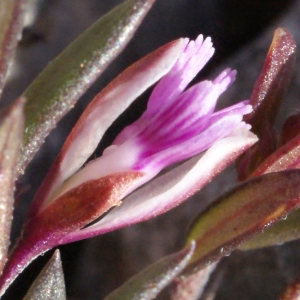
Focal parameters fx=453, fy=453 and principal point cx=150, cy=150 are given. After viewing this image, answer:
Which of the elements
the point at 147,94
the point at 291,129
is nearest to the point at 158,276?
the point at 291,129

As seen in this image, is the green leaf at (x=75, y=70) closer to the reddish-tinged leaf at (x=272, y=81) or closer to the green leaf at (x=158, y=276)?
the green leaf at (x=158, y=276)

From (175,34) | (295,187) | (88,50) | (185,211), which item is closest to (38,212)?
(88,50)

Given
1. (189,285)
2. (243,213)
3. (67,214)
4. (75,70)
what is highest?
(75,70)

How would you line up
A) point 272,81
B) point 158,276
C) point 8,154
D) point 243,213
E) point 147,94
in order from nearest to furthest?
point 8,154 < point 158,276 < point 243,213 < point 272,81 < point 147,94

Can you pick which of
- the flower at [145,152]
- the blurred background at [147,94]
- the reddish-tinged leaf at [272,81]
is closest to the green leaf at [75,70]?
the flower at [145,152]

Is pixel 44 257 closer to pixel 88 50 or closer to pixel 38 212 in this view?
A: pixel 38 212

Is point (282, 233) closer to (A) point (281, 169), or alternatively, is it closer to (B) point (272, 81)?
(A) point (281, 169)
